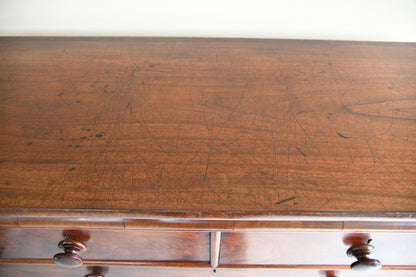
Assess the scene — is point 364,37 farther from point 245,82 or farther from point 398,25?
point 245,82

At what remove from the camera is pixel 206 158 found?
1.65 feet

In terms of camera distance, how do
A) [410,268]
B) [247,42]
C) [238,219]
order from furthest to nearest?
[247,42]
[410,268]
[238,219]

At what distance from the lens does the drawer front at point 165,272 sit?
0.61 m

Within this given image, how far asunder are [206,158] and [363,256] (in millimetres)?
A: 326

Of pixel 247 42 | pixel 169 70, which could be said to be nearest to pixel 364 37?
pixel 247 42

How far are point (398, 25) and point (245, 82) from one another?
0.48 metres

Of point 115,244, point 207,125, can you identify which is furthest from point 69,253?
point 207,125

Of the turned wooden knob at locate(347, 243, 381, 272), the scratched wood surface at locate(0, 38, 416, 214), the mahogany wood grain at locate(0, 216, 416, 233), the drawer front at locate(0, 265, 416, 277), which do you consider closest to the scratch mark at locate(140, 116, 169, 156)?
the scratched wood surface at locate(0, 38, 416, 214)

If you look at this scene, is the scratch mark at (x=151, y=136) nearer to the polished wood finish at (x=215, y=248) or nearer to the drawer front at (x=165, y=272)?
the polished wood finish at (x=215, y=248)

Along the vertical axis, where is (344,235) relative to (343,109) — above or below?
below

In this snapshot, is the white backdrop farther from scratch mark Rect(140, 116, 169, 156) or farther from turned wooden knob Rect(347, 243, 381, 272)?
turned wooden knob Rect(347, 243, 381, 272)

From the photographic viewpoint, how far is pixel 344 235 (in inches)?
19.9

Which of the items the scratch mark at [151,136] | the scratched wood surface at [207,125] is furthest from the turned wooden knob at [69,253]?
the scratch mark at [151,136]

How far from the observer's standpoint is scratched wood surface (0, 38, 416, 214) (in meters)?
0.45
